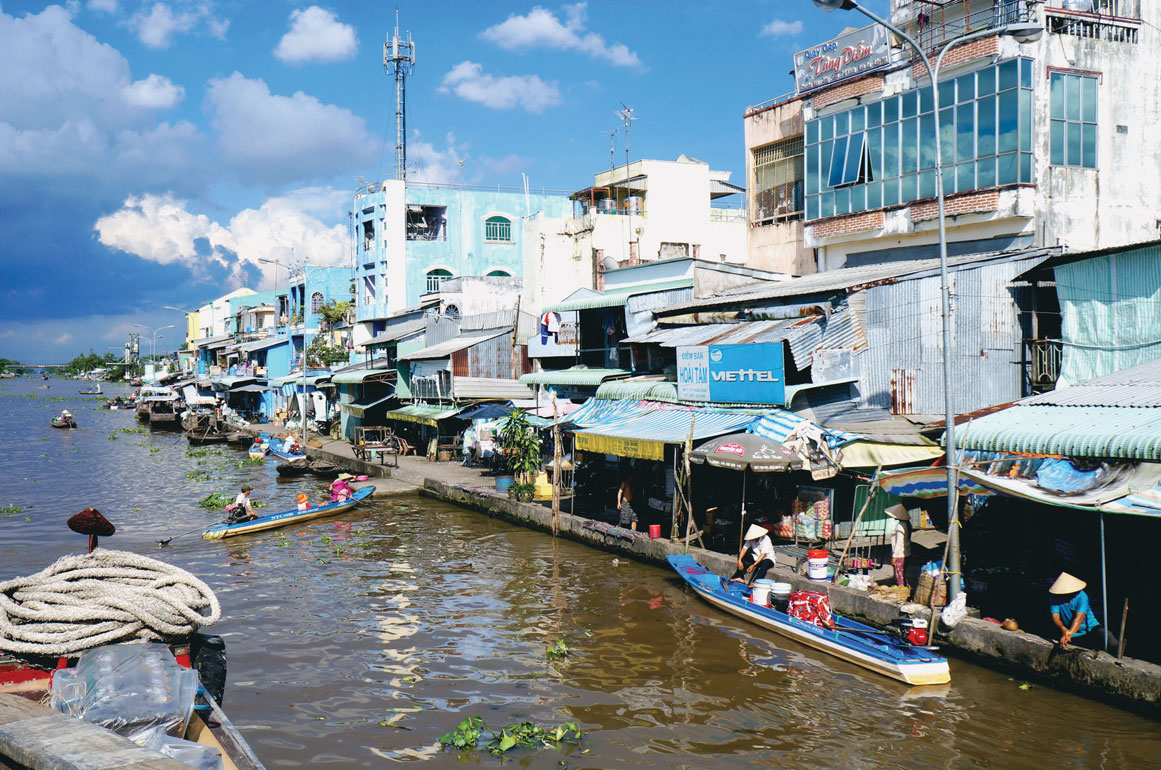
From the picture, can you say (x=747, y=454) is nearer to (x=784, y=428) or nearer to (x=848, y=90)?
(x=784, y=428)

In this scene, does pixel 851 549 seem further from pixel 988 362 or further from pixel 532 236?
pixel 532 236

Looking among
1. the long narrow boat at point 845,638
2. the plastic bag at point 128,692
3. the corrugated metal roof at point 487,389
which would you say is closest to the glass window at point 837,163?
the long narrow boat at point 845,638

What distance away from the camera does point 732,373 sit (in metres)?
20.4

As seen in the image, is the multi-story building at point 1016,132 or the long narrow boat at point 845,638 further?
the multi-story building at point 1016,132

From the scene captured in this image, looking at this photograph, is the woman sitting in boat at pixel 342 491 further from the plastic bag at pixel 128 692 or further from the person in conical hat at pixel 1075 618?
the person in conical hat at pixel 1075 618

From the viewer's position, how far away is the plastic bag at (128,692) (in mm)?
7008

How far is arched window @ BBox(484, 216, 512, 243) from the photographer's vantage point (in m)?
59.3

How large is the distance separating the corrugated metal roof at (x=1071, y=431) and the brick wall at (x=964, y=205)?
7363mm

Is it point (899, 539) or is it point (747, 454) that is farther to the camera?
point (747, 454)

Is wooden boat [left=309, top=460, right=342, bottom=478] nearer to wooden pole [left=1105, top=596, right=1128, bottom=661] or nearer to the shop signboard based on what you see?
the shop signboard

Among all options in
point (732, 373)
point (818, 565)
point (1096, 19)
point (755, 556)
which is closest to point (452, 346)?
point (732, 373)

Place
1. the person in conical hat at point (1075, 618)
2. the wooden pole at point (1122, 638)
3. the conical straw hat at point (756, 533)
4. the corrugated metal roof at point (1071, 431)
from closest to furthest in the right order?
the wooden pole at point (1122, 638) < the person in conical hat at point (1075, 618) < the corrugated metal roof at point (1071, 431) < the conical straw hat at point (756, 533)

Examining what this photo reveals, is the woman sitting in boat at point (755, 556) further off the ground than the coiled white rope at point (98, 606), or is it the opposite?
the coiled white rope at point (98, 606)

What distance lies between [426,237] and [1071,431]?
164 ft
